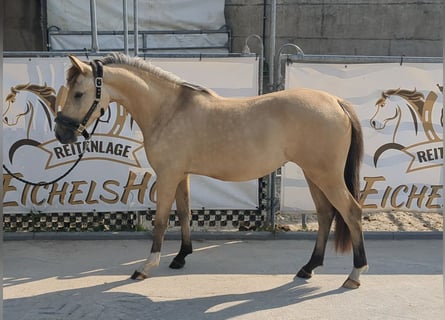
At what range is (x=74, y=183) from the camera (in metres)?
5.28

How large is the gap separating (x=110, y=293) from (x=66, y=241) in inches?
65.5

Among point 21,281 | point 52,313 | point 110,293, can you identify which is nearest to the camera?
point 52,313

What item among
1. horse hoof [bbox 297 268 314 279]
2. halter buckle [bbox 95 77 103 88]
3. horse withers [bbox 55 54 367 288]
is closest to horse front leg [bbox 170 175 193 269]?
horse withers [bbox 55 54 367 288]

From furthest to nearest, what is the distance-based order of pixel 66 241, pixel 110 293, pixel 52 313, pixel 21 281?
pixel 66 241
pixel 21 281
pixel 110 293
pixel 52 313

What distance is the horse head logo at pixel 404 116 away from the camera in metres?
5.24

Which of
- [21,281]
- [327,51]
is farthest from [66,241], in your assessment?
[327,51]

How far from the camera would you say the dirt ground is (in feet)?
18.3

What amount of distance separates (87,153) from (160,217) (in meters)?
1.62

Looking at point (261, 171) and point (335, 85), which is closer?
point (261, 171)

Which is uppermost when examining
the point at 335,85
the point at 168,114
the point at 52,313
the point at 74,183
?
the point at 335,85

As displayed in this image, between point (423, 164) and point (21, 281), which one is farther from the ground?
point (423, 164)

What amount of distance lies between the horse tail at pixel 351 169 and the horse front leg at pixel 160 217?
1485 mm

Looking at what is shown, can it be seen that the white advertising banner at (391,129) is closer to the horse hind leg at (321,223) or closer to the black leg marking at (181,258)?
the horse hind leg at (321,223)

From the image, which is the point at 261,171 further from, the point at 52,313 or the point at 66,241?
the point at 66,241
